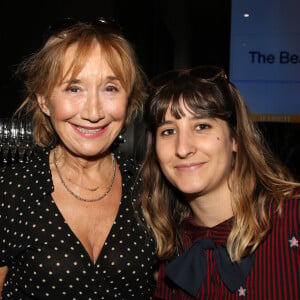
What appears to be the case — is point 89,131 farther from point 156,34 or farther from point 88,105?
point 156,34

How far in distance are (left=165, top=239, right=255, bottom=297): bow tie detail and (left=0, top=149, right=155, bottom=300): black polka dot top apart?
0.12 m

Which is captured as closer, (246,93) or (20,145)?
(20,145)

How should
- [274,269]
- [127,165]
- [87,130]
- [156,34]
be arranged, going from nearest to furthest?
[274,269] → [87,130] → [127,165] → [156,34]

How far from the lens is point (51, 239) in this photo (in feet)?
5.58

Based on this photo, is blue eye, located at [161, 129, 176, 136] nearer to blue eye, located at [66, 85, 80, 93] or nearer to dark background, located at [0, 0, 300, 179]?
blue eye, located at [66, 85, 80, 93]

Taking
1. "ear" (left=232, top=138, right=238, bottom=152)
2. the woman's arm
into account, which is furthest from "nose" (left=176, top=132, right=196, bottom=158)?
the woman's arm

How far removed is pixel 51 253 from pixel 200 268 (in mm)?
598

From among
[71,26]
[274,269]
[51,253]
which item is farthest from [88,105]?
[274,269]

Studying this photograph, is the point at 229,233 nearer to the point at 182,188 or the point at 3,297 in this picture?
the point at 182,188

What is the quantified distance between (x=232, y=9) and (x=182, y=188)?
6.41 feet

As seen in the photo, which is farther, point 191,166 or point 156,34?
point 156,34

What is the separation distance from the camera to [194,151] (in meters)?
1.73

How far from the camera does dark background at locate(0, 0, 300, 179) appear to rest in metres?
3.24

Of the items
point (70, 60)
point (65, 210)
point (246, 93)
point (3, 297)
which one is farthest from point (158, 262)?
point (246, 93)
